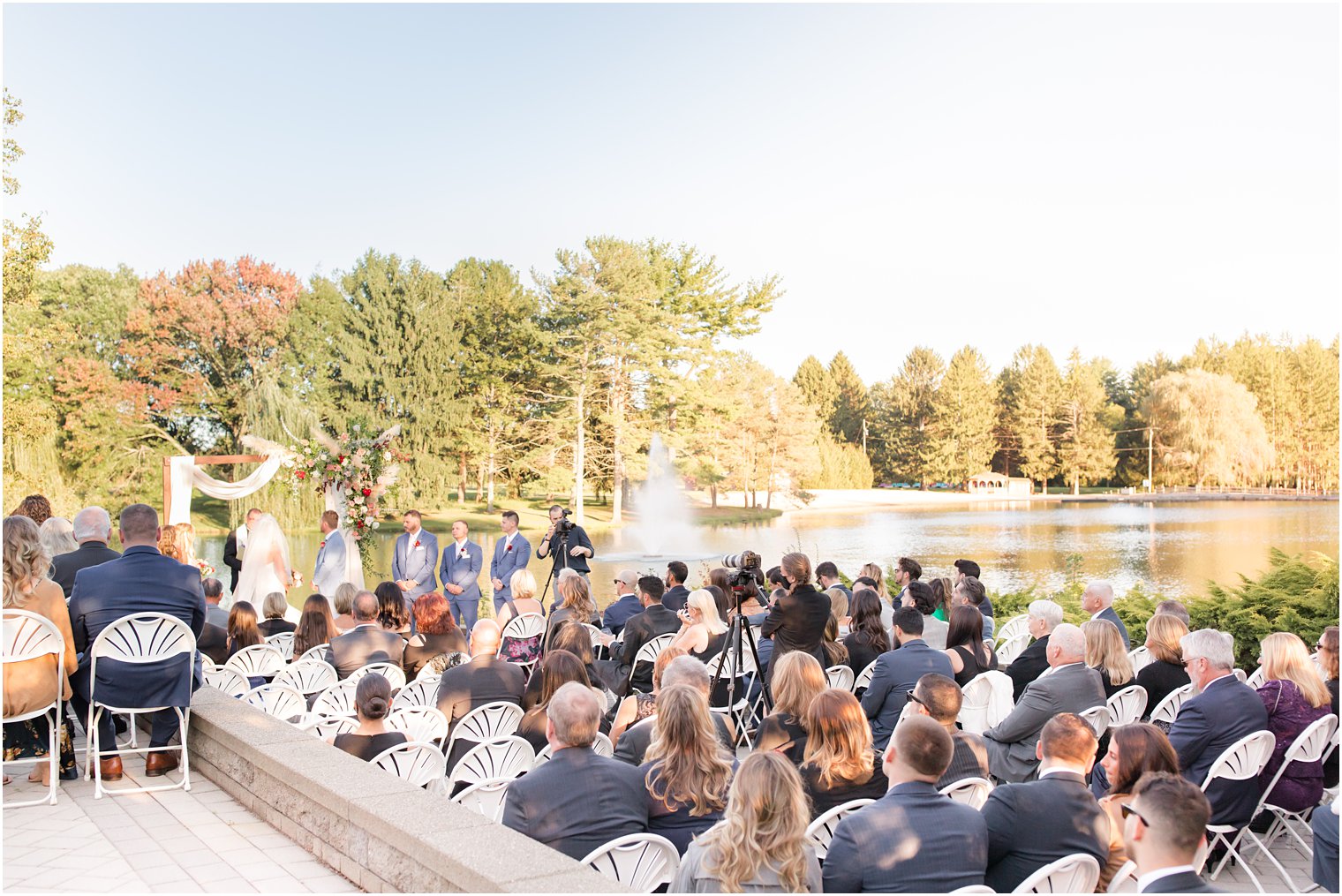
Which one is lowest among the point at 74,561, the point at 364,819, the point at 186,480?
the point at 364,819

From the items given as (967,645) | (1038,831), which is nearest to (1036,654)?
(967,645)

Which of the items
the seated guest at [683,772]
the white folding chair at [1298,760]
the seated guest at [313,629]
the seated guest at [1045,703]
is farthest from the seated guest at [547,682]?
the white folding chair at [1298,760]

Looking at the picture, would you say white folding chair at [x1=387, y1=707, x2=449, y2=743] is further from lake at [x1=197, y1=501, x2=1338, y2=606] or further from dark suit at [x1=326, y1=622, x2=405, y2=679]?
lake at [x1=197, y1=501, x2=1338, y2=606]

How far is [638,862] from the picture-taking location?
297 cm

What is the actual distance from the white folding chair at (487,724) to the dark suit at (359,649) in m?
1.43

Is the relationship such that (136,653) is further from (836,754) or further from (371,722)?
(836,754)

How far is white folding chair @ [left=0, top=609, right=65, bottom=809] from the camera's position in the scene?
4.19 meters

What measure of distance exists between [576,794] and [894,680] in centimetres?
227

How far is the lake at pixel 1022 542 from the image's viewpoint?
1053 inches

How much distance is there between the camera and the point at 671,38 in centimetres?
2716

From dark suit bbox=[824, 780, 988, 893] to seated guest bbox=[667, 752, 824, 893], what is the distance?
22cm

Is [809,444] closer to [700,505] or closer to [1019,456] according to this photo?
[700,505]

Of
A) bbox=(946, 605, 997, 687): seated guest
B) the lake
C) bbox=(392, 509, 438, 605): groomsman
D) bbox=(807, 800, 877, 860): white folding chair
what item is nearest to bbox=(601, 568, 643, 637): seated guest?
bbox=(392, 509, 438, 605): groomsman

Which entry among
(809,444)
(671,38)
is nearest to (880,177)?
(809,444)
